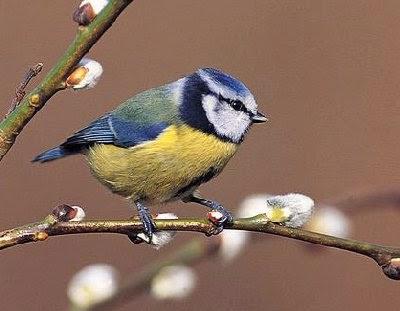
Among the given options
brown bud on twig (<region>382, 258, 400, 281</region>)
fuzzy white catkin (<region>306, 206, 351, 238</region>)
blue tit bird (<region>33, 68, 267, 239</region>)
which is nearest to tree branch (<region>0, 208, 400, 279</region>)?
brown bud on twig (<region>382, 258, 400, 281</region>)

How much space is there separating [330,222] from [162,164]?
1.22ft

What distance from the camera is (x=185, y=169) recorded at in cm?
104

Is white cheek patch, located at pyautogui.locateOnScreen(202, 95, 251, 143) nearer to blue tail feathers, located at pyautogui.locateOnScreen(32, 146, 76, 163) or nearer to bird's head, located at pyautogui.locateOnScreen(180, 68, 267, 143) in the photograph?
bird's head, located at pyautogui.locateOnScreen(180, 68, 267, 143)

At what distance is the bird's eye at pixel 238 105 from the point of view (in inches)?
42.4

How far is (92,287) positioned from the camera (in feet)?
2.15

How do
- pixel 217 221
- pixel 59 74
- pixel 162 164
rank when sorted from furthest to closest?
pixel 162 164
pixel 217 221
pixel 59 74

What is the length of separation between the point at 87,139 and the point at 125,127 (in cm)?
6

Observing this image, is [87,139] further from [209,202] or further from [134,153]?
[209,202]

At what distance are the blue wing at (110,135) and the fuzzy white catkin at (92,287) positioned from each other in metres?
0.40

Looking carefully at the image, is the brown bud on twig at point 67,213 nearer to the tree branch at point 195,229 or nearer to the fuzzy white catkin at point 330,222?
the tree branch at point 195,229

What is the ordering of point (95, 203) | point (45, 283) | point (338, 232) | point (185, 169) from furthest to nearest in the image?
point (95, 203) < point (45, 283) < point (185, 169) < point (338, 232)

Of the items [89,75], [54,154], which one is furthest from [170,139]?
[89,75]

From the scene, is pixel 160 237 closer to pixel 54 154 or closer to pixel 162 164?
pixel 162 164

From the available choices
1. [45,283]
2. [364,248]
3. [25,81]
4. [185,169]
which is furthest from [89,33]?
[45,283]
